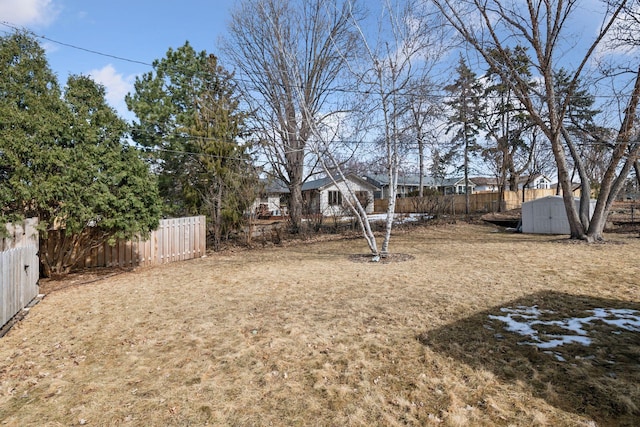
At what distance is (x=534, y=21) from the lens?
408 inches

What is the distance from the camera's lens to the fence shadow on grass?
245 cm

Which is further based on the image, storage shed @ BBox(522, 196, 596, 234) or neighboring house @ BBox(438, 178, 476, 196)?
neighboring house @ BBox(438, 178, 476, 196)

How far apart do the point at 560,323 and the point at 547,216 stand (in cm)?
1277

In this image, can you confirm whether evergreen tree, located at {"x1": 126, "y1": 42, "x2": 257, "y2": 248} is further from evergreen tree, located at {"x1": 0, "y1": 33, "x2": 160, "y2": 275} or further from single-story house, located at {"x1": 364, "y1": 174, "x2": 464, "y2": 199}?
single-story house, located at {"x1": 364, "y1": 174, "x2": 464, "y2": 199}

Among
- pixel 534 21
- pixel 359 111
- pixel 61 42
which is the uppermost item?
pixel 534 21

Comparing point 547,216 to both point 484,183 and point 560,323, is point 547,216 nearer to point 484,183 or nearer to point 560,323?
point 560,323

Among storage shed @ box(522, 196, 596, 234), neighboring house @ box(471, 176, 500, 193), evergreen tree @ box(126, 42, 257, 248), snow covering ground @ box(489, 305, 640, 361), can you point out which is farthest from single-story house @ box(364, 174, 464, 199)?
snow covering ground @ box(489, 305, 640, 361)

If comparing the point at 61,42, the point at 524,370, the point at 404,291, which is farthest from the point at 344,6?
the point at 524,370

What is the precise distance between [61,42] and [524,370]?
10.7m

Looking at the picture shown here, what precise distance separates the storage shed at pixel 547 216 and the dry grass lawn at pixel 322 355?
27.3 ft

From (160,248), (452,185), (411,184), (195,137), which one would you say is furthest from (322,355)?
(452,185)

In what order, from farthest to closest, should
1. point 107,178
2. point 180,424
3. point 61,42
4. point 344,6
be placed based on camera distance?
point 344,6, point 61,42, point 107,178, point 180,424

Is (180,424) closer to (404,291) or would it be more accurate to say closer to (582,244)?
(404,291)

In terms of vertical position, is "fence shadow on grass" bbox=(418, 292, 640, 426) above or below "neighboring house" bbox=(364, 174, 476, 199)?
below
